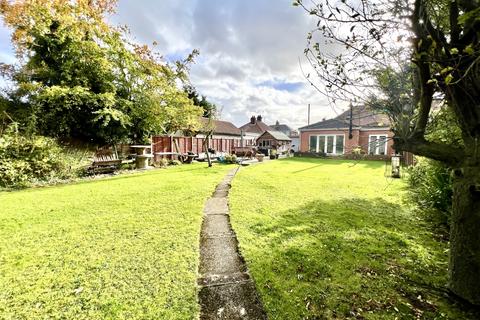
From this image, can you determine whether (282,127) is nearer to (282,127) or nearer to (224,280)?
(282,127)

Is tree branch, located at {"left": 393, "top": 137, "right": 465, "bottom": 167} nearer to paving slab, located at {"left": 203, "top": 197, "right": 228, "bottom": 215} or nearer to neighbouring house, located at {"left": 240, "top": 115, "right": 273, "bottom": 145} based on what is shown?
paving slab, located at {"left": 203, "top": 197, "right": 228, "bottom": 215}

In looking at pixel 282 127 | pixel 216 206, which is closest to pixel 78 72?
pixel 216 206

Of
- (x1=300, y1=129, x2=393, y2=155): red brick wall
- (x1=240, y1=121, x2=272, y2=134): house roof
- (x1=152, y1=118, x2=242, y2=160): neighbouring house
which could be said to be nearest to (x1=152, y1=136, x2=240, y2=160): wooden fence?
(x1=152, y1=118, x2=242, y2=160): neighbouring house

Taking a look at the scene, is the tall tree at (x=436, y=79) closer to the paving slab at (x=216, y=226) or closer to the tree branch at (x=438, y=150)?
the tree branch at (x=438, y=150)

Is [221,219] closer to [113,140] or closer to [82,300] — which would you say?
[82,300]

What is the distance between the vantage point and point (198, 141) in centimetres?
2369

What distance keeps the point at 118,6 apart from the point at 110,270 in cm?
1767

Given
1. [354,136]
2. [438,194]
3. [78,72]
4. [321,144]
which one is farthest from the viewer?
[321,144]

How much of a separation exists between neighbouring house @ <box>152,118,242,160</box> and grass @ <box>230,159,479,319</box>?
36.5ft

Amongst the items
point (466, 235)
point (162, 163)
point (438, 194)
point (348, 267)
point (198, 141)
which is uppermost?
point (198, 141)

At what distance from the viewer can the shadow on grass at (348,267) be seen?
2.60 meters

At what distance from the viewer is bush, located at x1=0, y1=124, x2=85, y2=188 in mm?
9188

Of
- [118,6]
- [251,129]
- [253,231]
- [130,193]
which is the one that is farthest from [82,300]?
[251,129]

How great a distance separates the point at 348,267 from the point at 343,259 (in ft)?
0.68
